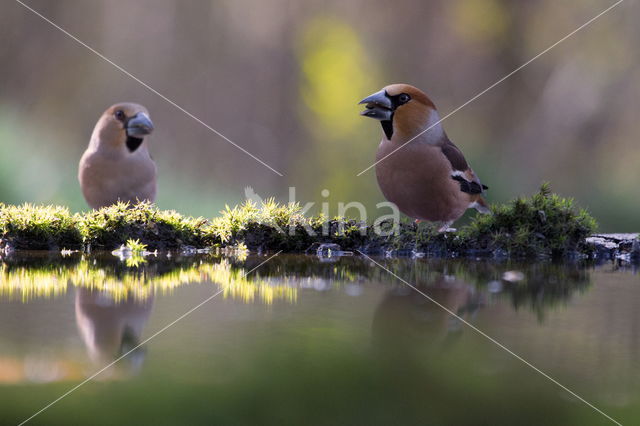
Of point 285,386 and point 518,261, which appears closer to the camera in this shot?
Answer: point 285,386

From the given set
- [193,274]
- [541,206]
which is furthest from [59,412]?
[541,206]

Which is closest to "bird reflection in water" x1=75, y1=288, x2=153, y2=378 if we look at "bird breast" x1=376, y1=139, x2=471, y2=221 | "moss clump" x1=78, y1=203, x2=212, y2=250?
"moss clump" x1=78, y1=203, x2=212, y2=250

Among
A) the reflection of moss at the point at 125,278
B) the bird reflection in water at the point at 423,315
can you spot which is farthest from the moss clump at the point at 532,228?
the reflection of moss at the point at 125,278

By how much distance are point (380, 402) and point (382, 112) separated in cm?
335

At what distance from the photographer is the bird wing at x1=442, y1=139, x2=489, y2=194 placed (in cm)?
447

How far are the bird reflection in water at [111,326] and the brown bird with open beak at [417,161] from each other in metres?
2.33

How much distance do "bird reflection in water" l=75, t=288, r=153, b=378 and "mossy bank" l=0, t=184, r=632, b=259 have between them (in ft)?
5.80

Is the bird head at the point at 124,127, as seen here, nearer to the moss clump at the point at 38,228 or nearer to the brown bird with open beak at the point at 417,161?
the moss clump at the point at 38,228

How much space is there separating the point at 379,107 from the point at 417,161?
0.48m

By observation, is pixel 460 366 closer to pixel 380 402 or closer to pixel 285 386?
pixel 380 402

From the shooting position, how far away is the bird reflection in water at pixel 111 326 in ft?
5.17

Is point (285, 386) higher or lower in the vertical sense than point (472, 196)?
lower

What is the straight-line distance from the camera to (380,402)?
1291mm

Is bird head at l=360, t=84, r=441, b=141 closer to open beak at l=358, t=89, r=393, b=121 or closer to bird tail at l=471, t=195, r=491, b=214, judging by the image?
open beak at l=358, t=89, r=393, b=121
